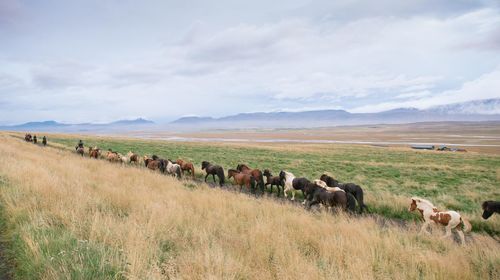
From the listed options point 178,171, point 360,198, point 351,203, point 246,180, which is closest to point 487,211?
point 360,198

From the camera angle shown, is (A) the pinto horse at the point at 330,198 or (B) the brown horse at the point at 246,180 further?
(B) the brown horse at the point at 246,180

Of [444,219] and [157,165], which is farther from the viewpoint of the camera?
[157,165]

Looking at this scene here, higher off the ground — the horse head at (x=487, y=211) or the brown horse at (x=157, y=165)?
the brown horse at (x=157, y=165)

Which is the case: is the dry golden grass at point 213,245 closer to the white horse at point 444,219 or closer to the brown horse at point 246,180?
the white horse at point 444,219

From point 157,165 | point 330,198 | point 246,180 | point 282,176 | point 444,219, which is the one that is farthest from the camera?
point 157,165

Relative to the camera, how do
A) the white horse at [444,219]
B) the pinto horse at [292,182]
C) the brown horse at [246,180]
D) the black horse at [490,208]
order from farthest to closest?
the brown horse at [246,180] → the pinto horse at [292,182] → the black horse at [490,208] → the white horse at [444,219]

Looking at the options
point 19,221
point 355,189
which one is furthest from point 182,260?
point 355,189

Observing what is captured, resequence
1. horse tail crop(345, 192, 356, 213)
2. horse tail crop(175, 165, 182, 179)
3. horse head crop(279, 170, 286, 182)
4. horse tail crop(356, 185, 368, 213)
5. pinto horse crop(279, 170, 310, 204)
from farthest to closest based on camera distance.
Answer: horse tail crop(175, 165, 182, 179) → horse head crop(279, 170, 286, 182) → pinto horse crop(279, 170, 310, 204) → horse tail crop(356, 185, 368, 213) → horse tail crop(345, 192, 356, 213)

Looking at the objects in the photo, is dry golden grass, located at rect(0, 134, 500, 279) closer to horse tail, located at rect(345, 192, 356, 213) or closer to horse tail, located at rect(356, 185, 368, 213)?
horse tail, located at rect(345, 192, 356, 213)

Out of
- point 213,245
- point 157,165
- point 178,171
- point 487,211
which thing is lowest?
point 487,211

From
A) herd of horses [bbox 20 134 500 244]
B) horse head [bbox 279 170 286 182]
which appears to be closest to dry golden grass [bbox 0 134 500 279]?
herd of horses [bbox 20 134 500 244]

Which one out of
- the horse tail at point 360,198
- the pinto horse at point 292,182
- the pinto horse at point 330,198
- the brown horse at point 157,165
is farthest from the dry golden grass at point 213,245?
the brown horse at point 157,165

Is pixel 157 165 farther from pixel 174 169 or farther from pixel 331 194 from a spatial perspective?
pixel 331 194

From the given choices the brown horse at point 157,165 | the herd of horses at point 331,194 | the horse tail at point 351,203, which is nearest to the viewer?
the herd of horses at point 331,194
